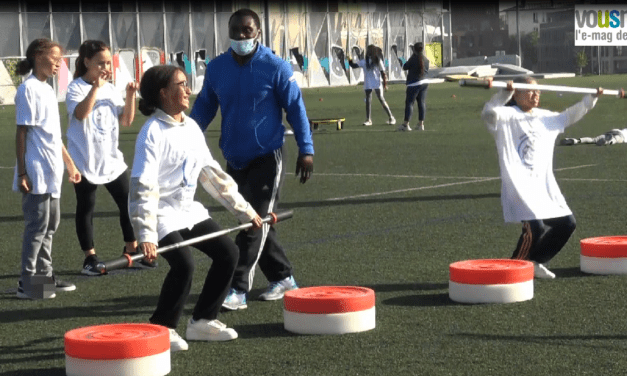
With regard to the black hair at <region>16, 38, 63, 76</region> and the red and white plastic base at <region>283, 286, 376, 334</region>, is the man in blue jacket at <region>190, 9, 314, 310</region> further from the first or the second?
the black hair at <region>16, 38, 63, 76</region>

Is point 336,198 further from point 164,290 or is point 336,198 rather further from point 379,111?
point 379,111

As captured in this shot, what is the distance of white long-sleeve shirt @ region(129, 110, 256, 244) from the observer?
18.7ft

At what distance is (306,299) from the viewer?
640 centimetres

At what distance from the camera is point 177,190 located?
5984mm

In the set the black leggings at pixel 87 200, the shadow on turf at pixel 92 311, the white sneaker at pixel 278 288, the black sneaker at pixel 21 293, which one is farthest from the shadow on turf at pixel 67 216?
the white sneaker at pixel 278 288

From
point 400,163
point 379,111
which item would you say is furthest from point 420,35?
point 400,163

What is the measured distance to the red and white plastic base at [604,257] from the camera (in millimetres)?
8047

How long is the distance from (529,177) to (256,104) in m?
2.10

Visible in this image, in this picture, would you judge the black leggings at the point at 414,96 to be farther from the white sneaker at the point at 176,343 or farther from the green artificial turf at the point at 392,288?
the white sneaker at the point at 176,343

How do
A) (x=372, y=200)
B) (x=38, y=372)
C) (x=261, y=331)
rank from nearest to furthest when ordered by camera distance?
1. (x=38, y=372)
2. (x=261, y=331)
3. (x=372, y=200)

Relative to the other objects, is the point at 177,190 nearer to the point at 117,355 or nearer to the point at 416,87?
the point at 117,355

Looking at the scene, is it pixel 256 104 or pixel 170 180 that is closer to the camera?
pixel 170 180

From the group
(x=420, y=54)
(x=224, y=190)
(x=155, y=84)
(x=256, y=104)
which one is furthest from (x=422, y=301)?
(x=420, y=54)

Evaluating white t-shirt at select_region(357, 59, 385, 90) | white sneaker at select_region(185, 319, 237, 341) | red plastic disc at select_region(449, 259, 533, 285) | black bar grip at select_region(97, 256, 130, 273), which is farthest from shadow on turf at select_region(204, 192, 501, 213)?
white t-shirt at select_region(357, 59, 385, 90)
